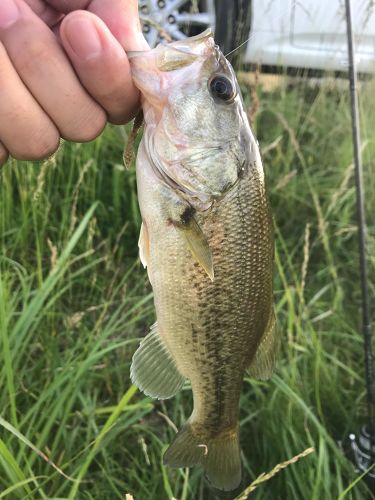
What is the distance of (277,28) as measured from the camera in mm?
3969

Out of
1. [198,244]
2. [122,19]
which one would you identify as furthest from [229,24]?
[198,244]

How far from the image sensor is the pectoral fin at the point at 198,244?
1252mm

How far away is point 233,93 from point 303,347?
1.10 metres

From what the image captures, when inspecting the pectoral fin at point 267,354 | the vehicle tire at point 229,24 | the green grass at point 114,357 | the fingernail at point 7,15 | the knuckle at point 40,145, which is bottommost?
the green grass at point 114,357

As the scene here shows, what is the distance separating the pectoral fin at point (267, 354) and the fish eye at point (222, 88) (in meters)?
0.55

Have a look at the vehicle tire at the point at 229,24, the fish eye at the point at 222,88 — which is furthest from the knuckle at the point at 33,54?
the vehicle tire at the point at 229,24

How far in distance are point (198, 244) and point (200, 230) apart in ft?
0.12

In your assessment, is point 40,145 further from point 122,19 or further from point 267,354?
point 267,354

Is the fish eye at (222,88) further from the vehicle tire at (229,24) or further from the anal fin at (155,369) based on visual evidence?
the vehicle tire at (229,24)

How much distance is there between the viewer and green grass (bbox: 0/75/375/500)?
5.57 feet

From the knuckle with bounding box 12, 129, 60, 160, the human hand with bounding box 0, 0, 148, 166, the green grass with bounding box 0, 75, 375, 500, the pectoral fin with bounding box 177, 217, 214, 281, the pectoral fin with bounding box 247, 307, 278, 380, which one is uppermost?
the human hand with bounding box 0, 0, 148, 166

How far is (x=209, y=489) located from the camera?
71.5 inches

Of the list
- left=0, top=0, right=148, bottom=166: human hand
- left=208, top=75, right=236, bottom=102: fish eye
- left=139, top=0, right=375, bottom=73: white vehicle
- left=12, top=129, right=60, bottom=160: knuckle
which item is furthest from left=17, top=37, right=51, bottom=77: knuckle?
left=139, top=0, right=375, bottom=73: white vehicle

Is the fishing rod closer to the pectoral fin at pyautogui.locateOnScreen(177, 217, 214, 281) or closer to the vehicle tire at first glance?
the pectoral fin at pyautogui.locateOnScreen(177, 217, 214, 281)
